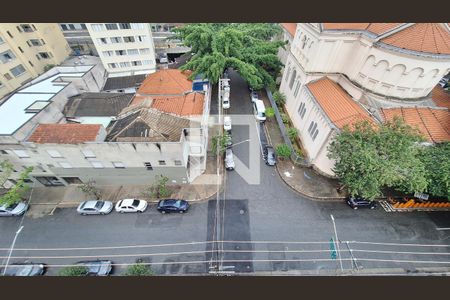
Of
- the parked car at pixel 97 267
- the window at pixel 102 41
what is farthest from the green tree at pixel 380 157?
the window at pixel 102 41

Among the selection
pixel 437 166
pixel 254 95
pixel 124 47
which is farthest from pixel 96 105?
pixel 437 166

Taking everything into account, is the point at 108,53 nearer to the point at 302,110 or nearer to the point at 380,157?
the point at 302,110

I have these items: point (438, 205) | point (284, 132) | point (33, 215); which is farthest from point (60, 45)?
point (438, 205)

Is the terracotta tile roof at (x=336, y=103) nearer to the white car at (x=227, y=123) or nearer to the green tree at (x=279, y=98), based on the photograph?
the green tree at (x=279, y=98)

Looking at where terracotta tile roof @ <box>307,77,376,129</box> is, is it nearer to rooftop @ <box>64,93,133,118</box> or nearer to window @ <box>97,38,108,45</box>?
rooftop @ <box>64,93,133,118</box>

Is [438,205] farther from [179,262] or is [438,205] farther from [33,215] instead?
[33,215]

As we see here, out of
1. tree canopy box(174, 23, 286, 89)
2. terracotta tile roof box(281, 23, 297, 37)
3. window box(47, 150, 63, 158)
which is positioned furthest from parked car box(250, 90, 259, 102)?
window box(47, 150, 63, 158)
